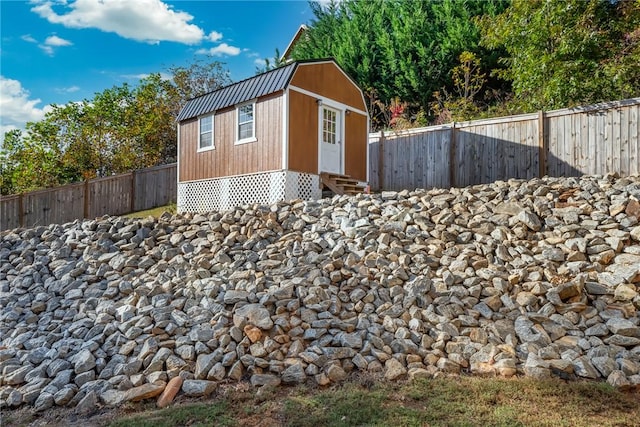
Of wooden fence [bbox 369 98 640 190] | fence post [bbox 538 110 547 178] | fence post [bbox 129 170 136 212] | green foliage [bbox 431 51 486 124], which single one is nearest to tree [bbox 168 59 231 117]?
fence post [bbox 129 170 136 212]

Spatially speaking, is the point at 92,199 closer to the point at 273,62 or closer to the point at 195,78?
the point at 195,78

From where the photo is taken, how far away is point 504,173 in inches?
345

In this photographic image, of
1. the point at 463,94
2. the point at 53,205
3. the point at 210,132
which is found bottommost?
the point at 53,205

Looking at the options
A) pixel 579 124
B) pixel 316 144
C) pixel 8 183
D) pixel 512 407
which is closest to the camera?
pixel 512 407

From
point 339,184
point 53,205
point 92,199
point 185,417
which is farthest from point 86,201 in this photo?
point 185,417

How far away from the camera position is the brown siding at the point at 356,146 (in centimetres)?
959

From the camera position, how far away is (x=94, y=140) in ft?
46.2

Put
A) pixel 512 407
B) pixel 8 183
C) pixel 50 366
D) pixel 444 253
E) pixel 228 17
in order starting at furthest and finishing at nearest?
pixel 8 183 < pixel 228 17 < pixel 444 253 < pixel 50 366 < pixel 512 407

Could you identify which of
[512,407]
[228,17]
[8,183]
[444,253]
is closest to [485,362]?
[512,407]

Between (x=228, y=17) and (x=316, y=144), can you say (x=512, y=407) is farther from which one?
(x=228, y=17)

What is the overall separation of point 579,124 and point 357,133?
15.1ft

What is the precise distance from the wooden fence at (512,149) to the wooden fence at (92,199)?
22.1 ft

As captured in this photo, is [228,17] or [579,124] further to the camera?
[228,17]

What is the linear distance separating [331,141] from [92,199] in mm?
7343
